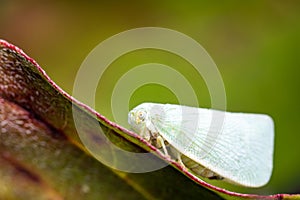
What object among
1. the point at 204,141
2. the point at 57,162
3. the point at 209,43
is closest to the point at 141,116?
the point at 204,141

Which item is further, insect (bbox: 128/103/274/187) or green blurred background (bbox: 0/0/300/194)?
green blurred background (bbox: 0/0/300/194)

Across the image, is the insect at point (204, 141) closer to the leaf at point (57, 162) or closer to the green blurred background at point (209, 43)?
the green blurred background at point (209, 43)

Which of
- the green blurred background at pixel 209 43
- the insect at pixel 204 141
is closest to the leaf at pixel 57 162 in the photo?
the insect at pixel 204 141

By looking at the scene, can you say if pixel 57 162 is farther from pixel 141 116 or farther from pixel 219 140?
pixel 219 140

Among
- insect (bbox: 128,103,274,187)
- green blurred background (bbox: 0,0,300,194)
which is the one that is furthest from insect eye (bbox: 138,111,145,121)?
green blurred background (bbox: 0,0,300,194)

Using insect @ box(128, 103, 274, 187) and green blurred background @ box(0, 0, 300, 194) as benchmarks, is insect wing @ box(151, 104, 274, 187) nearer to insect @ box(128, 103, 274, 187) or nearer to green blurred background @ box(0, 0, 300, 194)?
insect @ box(128, 103, 274, 187)

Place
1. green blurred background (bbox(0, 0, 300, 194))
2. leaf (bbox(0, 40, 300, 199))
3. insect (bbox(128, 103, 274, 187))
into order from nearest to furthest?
leaf (bbox(0, 40, 300, 199)), insect (bbox(128, 103, 274, 187)), green blurred background (bbox(0, 0, 300, 194))
